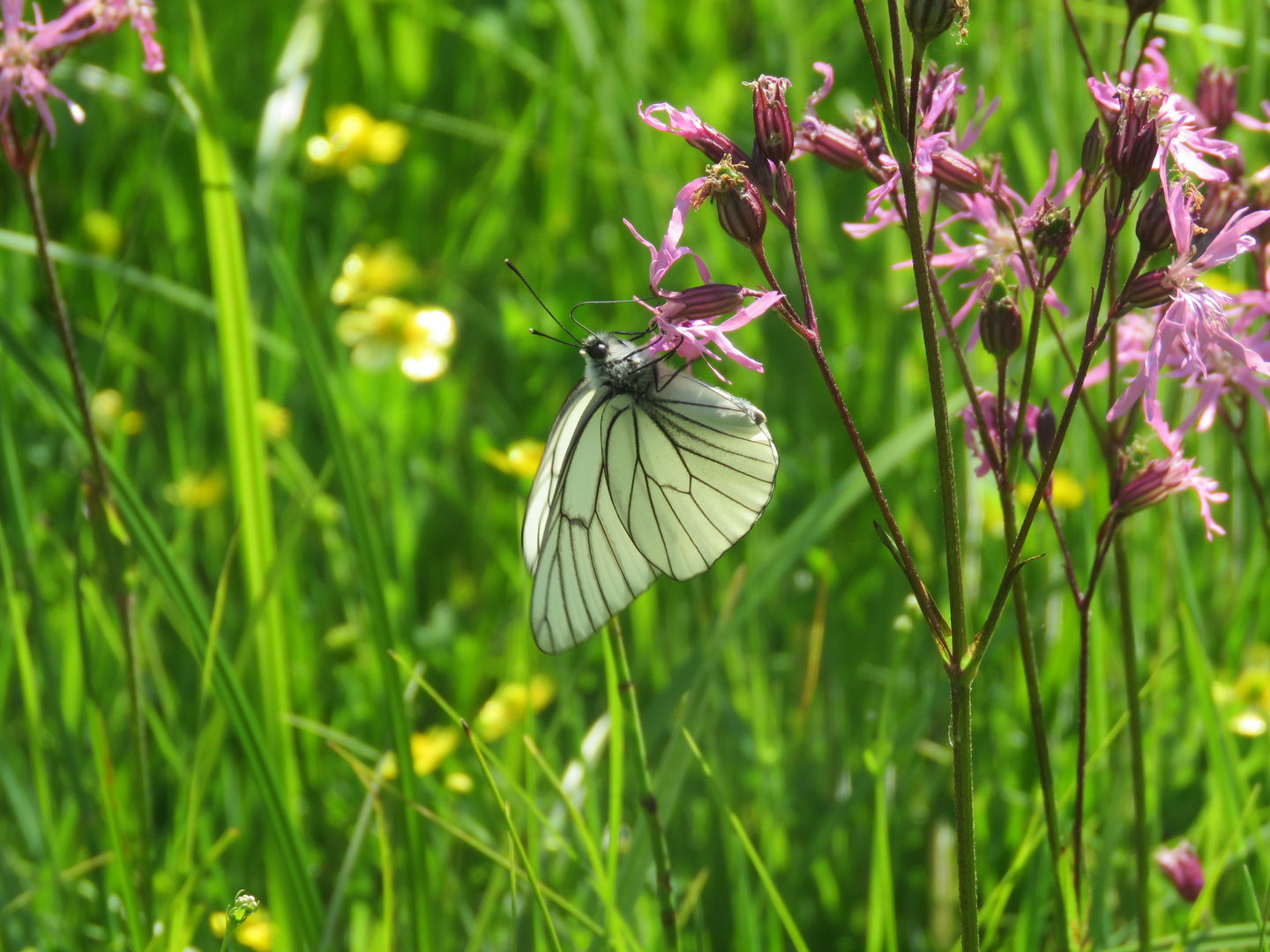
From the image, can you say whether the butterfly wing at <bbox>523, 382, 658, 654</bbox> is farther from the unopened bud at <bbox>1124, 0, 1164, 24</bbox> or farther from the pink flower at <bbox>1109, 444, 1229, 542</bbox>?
the unopened bud at <bbox>1124, 0, 1164, 24</bbox>

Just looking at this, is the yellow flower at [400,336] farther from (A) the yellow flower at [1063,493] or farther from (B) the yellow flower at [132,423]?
(A) the yellow flower at [1063,493]

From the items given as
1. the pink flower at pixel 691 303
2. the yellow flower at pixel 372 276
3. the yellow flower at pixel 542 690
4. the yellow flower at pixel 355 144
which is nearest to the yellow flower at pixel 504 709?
the yellow flower at pixel 542 690

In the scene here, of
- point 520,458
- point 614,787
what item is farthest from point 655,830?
point 520,458

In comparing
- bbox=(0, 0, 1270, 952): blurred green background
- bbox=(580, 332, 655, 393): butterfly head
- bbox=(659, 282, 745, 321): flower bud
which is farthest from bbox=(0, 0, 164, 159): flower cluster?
bbox=(659, 282, 745, 321): flower bud

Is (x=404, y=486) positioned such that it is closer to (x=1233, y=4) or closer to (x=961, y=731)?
(x=961, y=731)

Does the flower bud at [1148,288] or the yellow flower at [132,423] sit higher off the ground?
the flower bud at [1148,288]

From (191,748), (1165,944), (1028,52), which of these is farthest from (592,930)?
(1028,52)
